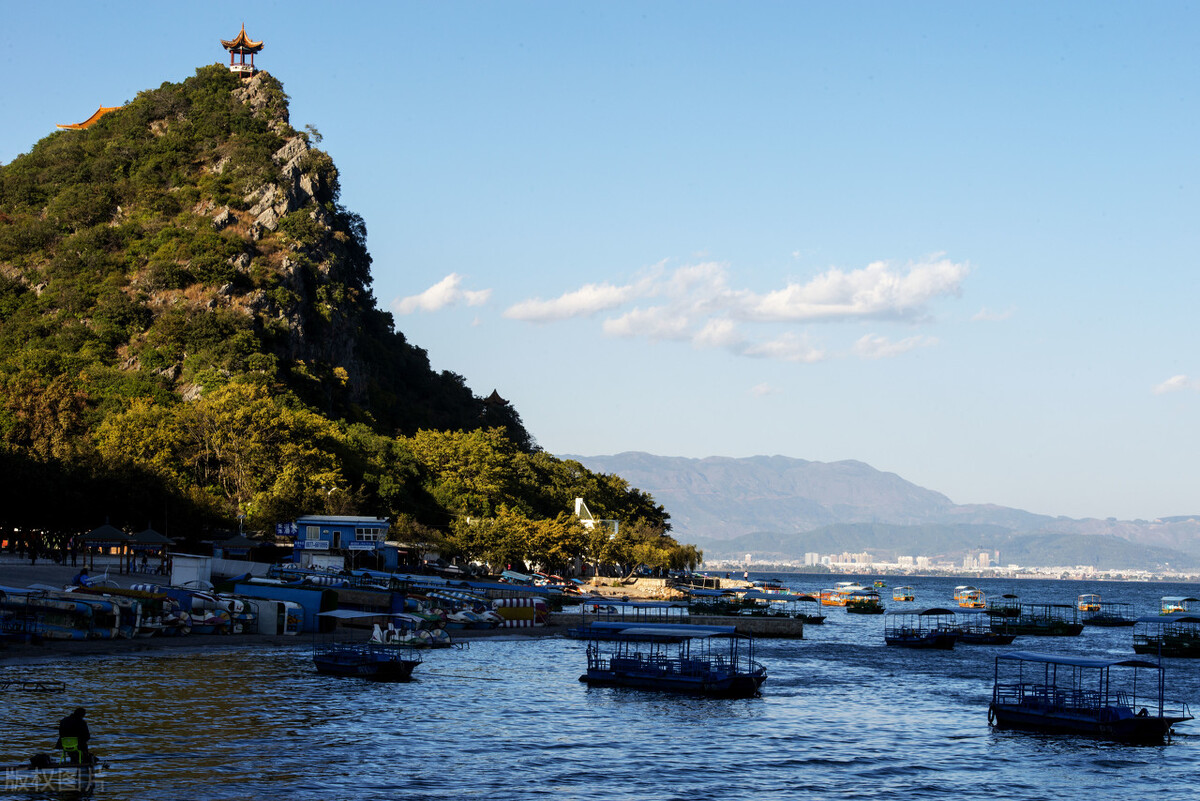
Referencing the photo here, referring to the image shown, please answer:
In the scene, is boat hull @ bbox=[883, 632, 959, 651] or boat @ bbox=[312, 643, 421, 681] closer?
boat @ bbox=[312, 643, 421, 681]

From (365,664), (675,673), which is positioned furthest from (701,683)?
(365,664)

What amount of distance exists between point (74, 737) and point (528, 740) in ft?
56.9

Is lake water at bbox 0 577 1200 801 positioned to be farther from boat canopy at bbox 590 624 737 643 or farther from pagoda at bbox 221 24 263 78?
pagoda at bbox 221 24 263 78

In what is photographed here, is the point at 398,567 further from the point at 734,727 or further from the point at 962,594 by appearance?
the point at 962,594

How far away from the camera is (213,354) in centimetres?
12562

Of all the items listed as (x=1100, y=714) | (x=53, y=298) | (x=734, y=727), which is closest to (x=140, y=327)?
(x=53, y=298)

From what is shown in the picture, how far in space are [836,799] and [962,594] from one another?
456 feet

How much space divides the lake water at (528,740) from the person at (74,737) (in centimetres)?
139

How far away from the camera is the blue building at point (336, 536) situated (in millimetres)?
96875

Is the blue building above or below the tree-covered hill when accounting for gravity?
below

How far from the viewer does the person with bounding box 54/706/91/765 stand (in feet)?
93.0

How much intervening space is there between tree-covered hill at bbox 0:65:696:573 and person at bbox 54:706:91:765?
56.0m

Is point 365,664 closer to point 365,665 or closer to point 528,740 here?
point 365,665

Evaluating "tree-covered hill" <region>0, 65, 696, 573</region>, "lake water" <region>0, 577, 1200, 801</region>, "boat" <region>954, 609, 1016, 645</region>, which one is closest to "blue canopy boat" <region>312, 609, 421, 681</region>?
"lake water" <region>0, 577, 1200, 801</region>
